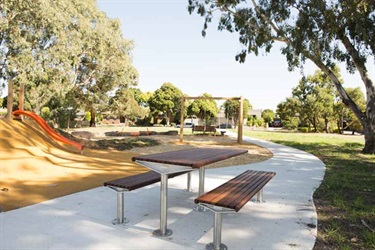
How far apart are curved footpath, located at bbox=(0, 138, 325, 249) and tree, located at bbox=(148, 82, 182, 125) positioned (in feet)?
149

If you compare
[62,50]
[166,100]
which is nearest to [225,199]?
[62,50]

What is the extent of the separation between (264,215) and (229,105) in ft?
170

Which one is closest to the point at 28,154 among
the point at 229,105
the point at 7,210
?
the point at 7,210

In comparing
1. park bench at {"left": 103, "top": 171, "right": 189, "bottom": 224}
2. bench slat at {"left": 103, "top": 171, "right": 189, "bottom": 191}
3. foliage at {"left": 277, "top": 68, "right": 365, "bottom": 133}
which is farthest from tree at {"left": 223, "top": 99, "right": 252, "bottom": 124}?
park bench at {"left": 103, "top": 171, "right": 189, "bottom": 224}

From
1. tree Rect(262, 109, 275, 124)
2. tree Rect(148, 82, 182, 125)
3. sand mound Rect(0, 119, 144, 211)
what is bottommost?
sand mound Rect(0, 119, 144, 211)

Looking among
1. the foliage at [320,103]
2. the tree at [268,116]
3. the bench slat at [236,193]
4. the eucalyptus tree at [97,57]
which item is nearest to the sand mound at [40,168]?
the bench slat at [236,193]

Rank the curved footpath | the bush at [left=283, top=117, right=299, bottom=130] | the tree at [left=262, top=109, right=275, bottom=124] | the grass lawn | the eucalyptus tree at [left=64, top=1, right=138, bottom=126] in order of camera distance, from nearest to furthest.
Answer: the curved footpath < the grass lawn < the eucalyptus tree at [left=64, top=1, right=138, bottom=126] < the bush at [left=283, top=117, right=299, bottom=130] < the tree at [left=262, top=109, right=275, bottom=124]

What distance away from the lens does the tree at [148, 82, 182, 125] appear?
5044 centimetres

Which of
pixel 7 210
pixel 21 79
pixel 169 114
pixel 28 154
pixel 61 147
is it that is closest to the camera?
pixel 7 210

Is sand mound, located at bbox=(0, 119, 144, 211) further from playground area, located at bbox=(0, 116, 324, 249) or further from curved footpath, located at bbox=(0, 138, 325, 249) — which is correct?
curved footpath, located at bbox=(0, 138, 325, 249)

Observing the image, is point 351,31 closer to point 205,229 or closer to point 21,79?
point 205,229

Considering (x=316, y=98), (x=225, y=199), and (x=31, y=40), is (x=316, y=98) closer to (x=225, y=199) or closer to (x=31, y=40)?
(x=31, y=40)

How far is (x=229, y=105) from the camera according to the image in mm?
55156

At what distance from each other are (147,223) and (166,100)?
4731 cm
